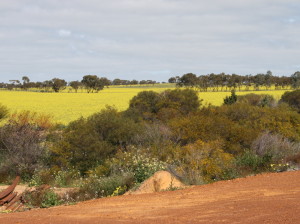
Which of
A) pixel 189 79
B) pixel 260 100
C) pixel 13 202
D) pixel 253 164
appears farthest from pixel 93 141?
pixel 189 79

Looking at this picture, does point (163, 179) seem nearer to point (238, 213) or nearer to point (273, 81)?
point (238, 213)

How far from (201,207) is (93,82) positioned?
104716 mm

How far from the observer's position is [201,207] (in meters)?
9.55

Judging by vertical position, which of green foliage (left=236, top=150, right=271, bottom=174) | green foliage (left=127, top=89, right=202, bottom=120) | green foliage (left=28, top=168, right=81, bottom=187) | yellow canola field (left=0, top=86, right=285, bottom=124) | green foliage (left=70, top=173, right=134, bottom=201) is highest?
green foliage (left=127, top=89, right=202, bottom=120)

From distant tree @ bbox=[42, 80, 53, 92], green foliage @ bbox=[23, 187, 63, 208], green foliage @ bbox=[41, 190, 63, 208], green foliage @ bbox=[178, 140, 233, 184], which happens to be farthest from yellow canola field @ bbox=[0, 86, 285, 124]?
distant tree @ bbox=[42, 80, 53, 92]

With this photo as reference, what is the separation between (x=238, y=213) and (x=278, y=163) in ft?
25.5

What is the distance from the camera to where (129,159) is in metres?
16.6

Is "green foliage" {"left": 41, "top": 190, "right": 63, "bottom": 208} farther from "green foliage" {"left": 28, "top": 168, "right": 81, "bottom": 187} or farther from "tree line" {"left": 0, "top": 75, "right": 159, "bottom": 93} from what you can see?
→ "tree line" {"left": 0, "top": 75, "right": 159, "bottom": 93}

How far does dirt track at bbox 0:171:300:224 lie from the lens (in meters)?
8.26

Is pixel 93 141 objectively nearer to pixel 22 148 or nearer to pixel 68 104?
pixel 22 148

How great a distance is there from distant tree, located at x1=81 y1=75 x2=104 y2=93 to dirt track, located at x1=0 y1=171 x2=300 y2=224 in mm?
100910

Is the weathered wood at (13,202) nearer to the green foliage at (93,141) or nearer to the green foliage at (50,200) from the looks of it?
the green foliage at (50,200)

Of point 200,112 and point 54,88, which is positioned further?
point 54,88

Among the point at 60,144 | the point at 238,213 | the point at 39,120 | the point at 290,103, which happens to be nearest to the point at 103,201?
the point at 238,213
